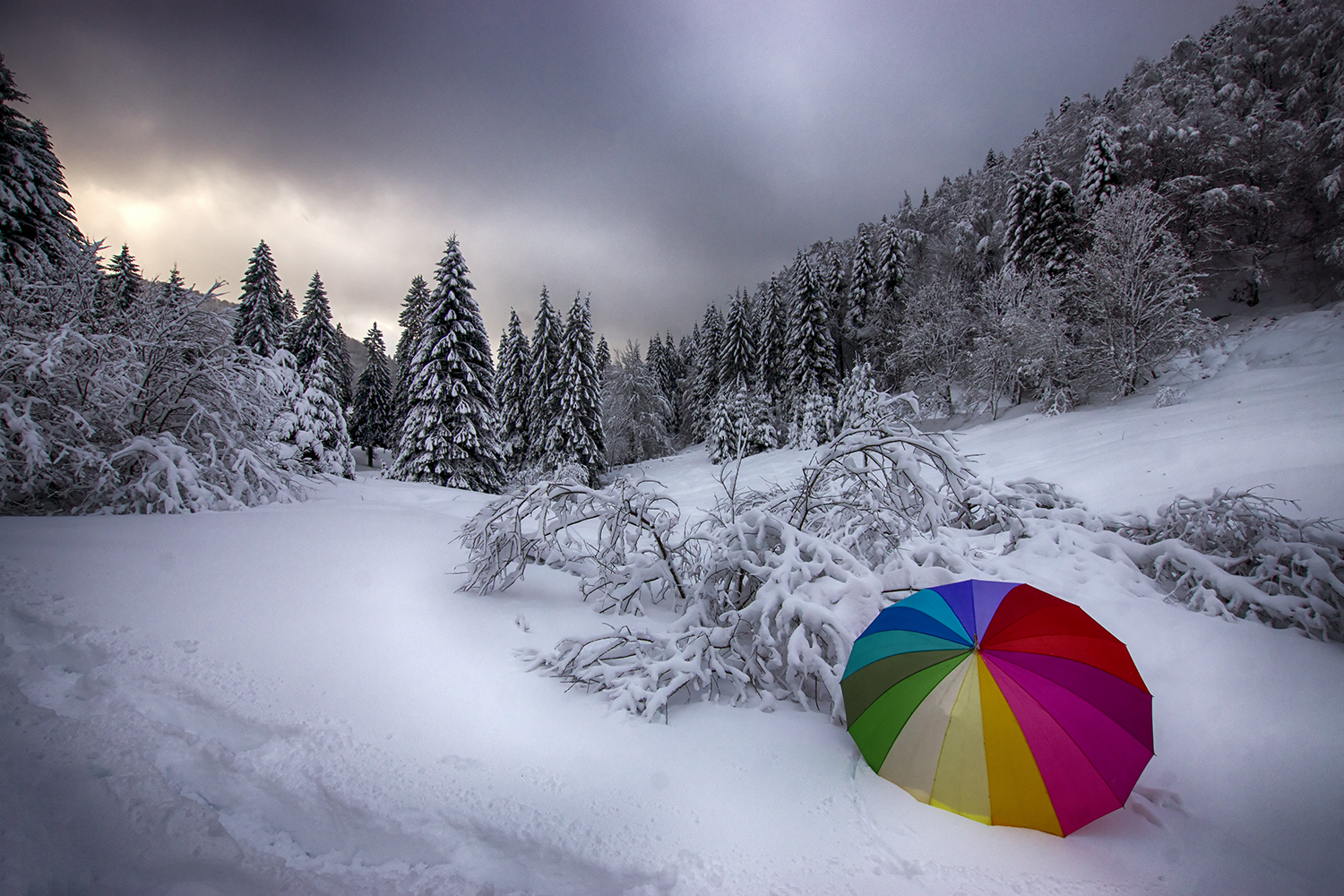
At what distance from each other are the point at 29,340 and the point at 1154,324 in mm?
24886

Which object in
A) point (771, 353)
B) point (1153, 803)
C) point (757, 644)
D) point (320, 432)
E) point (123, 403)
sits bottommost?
point (1153, 803)

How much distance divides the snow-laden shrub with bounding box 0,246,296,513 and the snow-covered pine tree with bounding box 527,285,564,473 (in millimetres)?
16378

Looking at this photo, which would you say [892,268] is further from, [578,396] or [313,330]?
[313,330]

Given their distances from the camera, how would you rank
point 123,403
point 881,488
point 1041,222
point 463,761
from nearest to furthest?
point 463,761, point 881,488, point 123,403, point 1041,222

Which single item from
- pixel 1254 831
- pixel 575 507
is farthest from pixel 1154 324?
pixel 575 507

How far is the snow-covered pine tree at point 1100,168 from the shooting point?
20109 millimetres

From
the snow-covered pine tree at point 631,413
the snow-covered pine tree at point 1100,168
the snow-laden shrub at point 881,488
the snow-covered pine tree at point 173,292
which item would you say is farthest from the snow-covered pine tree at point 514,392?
the snow-covered pine tree at point 1100,168

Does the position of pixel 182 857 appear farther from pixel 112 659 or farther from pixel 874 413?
pixel 874 413

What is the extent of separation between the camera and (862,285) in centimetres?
3059

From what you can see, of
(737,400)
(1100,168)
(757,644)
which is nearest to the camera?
(757,644)

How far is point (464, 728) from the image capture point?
2473mm

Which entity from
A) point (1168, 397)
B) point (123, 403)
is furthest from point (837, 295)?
point (123, 403)

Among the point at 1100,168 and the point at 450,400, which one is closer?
the point at 450,400

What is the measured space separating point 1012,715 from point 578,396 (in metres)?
22.0
